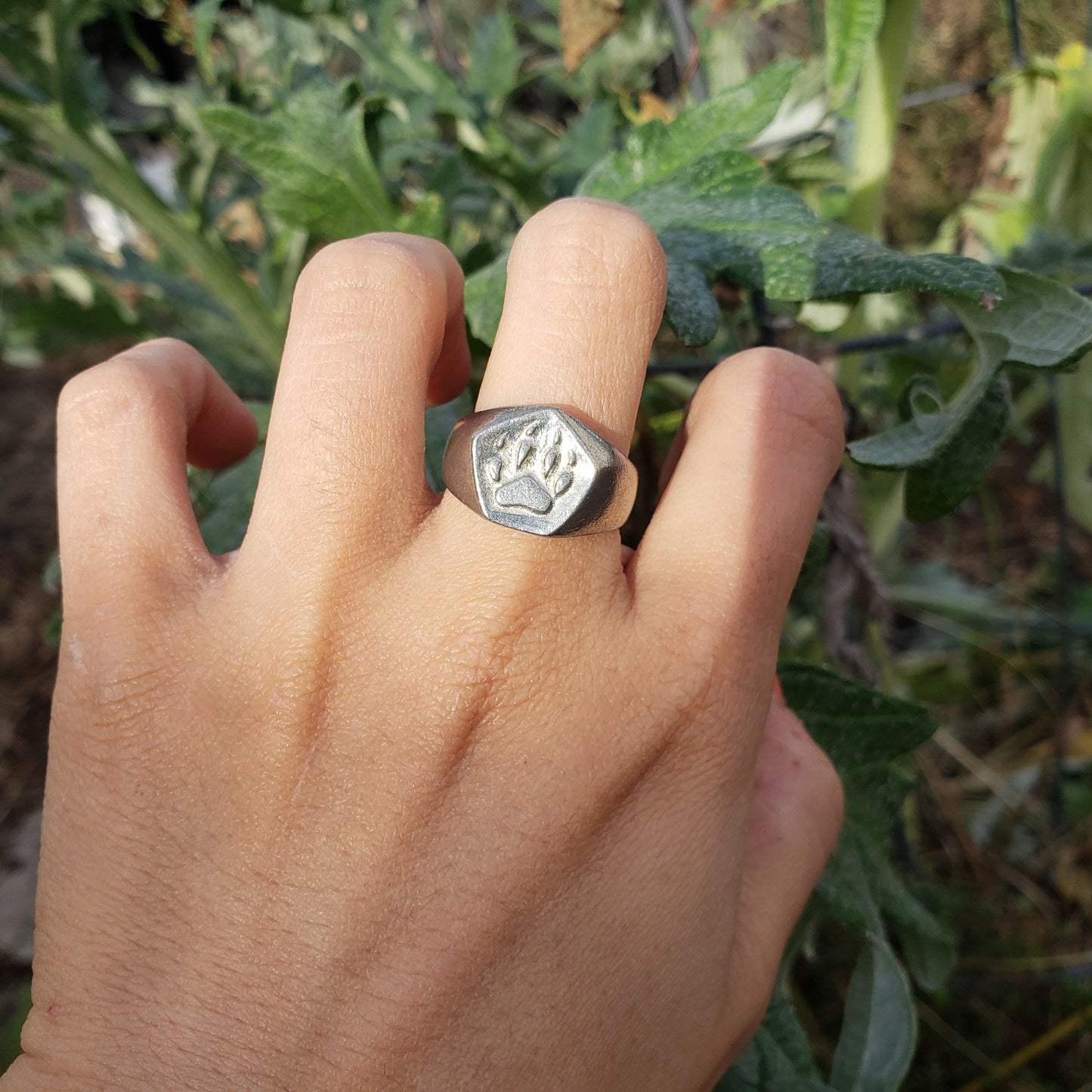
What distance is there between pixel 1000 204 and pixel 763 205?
0.60 meters

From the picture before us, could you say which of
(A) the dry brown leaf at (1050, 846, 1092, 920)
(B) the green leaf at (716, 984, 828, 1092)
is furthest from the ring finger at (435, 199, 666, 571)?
(A) the dry brown leaf at (1050, 846, 1092, 920)

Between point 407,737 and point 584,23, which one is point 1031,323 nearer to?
Answer: point 407,737

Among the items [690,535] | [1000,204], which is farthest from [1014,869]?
[690,535]

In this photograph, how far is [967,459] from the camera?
1.98ft

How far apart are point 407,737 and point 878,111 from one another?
73cm

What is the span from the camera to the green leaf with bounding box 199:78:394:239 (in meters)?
0.75

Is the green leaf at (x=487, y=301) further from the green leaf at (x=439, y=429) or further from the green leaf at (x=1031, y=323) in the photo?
the green leaf at (x=1031, y=323)

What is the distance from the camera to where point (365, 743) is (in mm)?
482

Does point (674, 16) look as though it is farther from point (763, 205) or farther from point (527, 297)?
point (527, 297)

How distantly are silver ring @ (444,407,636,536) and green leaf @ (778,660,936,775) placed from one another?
1.09ft

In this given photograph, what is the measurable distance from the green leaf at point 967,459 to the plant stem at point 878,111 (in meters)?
0.33

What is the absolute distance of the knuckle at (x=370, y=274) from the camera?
51 centimetres

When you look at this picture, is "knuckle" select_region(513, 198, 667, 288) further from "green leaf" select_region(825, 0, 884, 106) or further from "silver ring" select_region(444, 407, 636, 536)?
"green leaf" select_region(825, 0, 884, 106)

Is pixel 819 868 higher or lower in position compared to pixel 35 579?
higher
